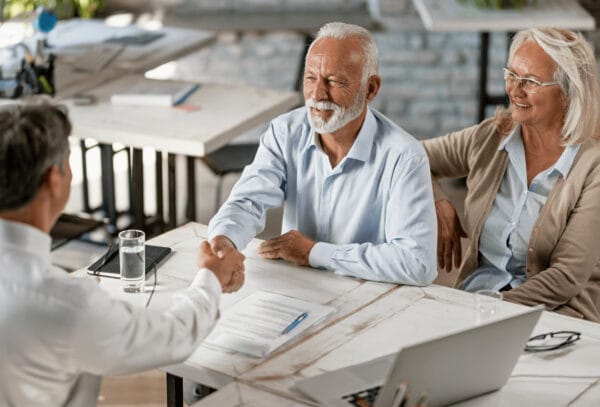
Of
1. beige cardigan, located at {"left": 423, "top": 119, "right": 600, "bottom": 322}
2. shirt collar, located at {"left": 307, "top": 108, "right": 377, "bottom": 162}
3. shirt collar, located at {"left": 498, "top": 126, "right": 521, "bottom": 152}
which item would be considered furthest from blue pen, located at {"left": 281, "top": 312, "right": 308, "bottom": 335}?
shirt collar, located at {"left": 498, "top": 126, "right": 521, "bottom": 152}

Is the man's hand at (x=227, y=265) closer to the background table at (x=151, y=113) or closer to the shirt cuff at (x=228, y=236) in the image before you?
the shirt cuff at (x=228, y=236)

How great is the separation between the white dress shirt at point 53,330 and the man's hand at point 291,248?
79 cm

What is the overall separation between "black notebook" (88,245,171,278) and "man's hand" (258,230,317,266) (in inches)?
10.1

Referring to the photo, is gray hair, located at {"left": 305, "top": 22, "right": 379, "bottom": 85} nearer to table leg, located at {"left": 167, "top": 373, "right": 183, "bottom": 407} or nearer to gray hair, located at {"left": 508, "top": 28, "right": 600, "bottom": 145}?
gray hair, located at {"left": 508, "top": 28, "right": 600, "bottom": 145}

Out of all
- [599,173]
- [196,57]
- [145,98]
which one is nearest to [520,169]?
[599,173]

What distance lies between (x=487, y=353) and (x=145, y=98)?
251cm

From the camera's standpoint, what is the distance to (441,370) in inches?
72.4

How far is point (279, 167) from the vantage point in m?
2.84

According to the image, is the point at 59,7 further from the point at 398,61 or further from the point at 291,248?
the point at 291,248

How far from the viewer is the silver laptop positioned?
5.81 feet

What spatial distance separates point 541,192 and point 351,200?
1.70 feet

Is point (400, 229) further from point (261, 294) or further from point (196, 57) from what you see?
point (196, 57)

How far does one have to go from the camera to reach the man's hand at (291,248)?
2598 mm

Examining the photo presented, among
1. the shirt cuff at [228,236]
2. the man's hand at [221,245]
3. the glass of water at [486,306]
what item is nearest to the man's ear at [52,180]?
the man's hand at [221,245]
